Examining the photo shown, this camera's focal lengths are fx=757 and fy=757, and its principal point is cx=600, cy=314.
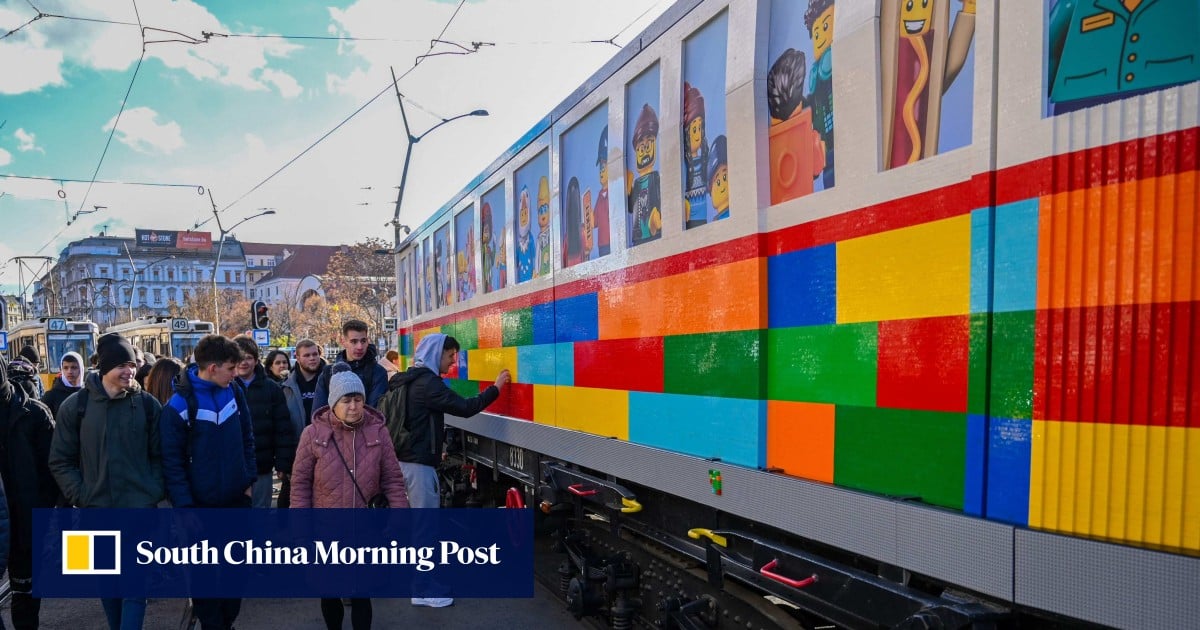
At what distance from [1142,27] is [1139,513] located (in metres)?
Answer: 1.05

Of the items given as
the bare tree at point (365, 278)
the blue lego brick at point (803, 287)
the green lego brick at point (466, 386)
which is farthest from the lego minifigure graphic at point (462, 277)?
the bare tree at point (365, 278)

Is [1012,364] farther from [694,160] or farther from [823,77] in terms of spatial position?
[694,160]

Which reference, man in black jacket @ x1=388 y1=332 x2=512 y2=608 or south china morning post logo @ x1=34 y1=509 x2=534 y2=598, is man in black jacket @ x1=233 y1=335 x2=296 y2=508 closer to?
south china morning post logo @ x1=34 y1=509 x2=534 y2=598

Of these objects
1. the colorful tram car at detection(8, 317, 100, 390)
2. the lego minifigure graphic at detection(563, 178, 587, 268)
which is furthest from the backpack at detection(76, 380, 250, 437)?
the colorful tram car at detection(8, 317, 100, 390)

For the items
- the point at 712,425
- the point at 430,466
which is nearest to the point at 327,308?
the point at 430,466

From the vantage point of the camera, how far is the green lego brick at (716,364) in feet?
8.99

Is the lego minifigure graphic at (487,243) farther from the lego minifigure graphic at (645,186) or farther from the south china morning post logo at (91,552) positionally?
the south china morning post logo at (91,552)

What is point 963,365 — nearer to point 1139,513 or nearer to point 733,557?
point 1139,513

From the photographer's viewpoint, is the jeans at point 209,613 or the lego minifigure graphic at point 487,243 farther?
the lego minifigure graphic at point 487,243

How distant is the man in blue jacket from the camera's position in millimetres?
4219

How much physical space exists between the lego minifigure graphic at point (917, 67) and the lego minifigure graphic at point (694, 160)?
38.4 inches

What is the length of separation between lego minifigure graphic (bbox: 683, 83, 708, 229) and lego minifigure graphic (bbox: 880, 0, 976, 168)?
97cm

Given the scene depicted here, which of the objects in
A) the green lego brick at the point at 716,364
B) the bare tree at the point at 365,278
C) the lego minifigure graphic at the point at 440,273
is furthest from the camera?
the bare tree at the point at 365,278

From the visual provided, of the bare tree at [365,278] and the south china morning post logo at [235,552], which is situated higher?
the bare tree at [365,278]
